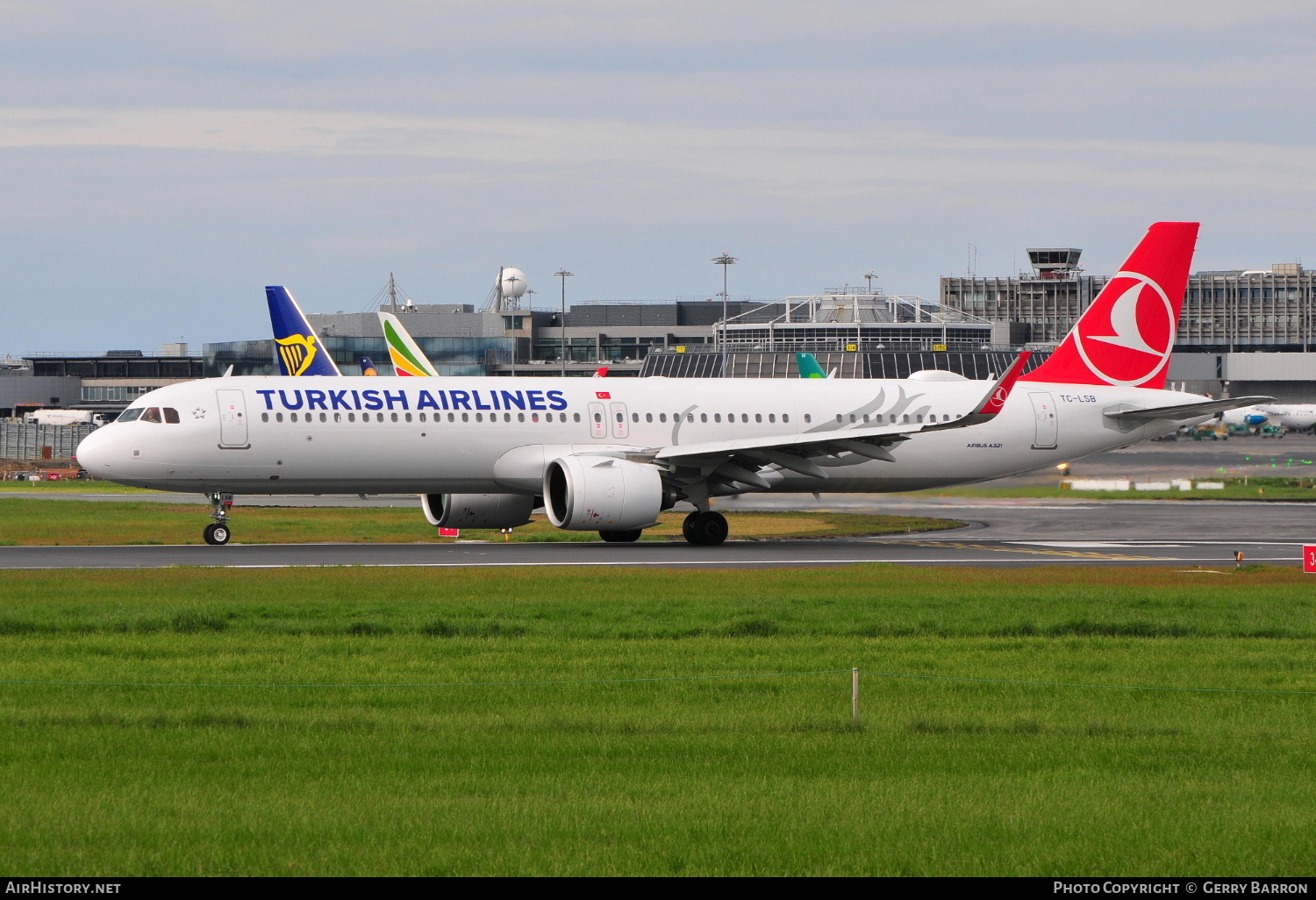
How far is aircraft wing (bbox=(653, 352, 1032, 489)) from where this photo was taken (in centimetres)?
3334

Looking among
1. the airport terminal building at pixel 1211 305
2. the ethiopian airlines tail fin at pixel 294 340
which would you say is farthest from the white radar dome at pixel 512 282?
the ethiopian airlines tail fin at pixel 294 340

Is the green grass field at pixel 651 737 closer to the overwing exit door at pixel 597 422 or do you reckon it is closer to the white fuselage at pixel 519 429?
the white fuselage at pixel 519 429

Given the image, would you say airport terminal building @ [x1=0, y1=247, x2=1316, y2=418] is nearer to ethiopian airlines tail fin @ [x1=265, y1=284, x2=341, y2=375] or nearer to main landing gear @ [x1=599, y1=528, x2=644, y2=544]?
ethiopian airlines tail fin @ [x1=265, y1=284, x2=341, y2=375]

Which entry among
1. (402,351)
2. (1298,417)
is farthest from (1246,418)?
(402,351)

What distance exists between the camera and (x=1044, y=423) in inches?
1508

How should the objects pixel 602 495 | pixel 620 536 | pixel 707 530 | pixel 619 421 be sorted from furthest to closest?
pixel 620 536, pixel 619 421, pixel 707 530, pixel 602 495

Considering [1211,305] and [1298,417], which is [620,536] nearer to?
[1298,417]

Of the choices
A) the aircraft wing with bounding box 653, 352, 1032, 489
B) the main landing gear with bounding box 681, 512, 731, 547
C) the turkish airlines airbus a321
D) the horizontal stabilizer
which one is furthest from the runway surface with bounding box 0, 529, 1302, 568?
the horizontal stabilizer

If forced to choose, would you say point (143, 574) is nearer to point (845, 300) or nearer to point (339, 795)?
point (339, 795)

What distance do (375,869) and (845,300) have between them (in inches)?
5023

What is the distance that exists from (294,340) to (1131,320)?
113 feet

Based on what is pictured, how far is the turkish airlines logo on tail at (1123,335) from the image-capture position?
129ft

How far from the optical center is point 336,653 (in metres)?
17.0

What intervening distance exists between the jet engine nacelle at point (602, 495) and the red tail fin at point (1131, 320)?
480 inches
